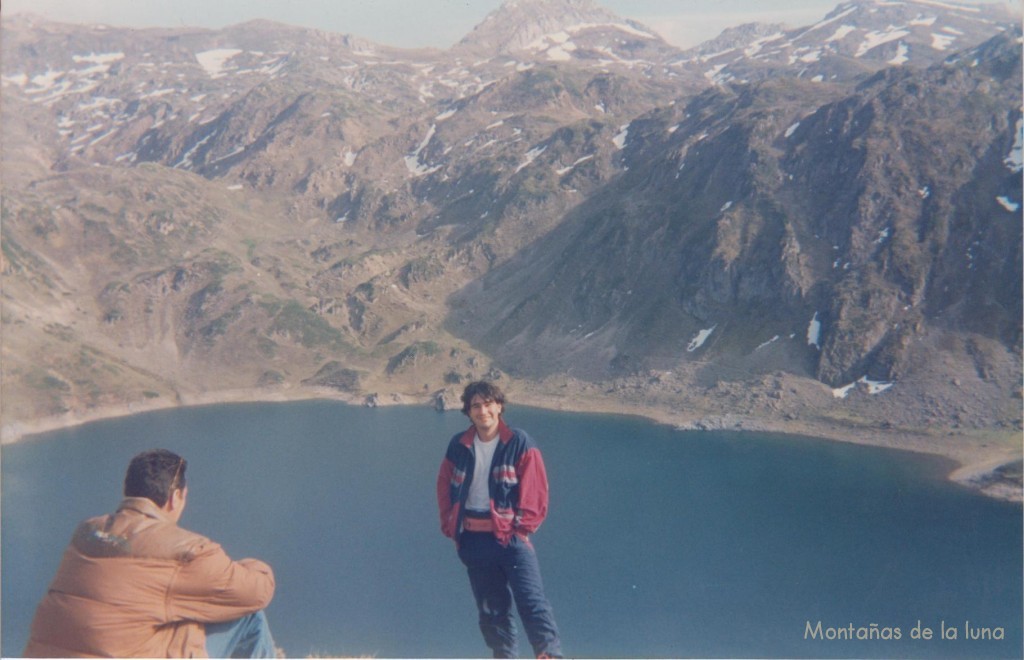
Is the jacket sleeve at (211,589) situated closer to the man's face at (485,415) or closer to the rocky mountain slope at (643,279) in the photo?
the man's face at (485,415)

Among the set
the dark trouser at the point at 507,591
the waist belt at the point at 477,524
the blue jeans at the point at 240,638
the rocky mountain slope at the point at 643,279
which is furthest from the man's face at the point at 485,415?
the rocky mountain slope at the point at 643,279

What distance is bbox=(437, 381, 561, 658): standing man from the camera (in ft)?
31.9

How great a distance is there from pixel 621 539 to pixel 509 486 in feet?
173

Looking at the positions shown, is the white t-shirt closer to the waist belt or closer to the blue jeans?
the waist belt

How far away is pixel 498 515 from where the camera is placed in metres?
9.71

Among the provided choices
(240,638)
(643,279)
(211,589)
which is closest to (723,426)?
(643,279)

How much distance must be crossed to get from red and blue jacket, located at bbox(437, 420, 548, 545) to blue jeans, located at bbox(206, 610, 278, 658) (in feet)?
8.26

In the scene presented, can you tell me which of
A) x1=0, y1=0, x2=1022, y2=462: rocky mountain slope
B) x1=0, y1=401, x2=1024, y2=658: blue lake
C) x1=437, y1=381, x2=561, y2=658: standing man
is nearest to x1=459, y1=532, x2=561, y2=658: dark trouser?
x1=437, y1=381, x2=561, y2=658: standing man

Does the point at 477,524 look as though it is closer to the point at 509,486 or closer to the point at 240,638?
the point at 509,486

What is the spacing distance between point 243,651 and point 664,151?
549 feet

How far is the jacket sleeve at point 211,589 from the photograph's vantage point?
6.92 meters

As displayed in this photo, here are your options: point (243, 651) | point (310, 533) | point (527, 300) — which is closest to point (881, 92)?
point (527, 300)

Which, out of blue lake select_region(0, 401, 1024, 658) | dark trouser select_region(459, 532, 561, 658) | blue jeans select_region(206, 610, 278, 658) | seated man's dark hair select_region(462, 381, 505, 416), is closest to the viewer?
blue jeans select_region(206, 610, 278, 658)

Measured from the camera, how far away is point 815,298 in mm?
116500
